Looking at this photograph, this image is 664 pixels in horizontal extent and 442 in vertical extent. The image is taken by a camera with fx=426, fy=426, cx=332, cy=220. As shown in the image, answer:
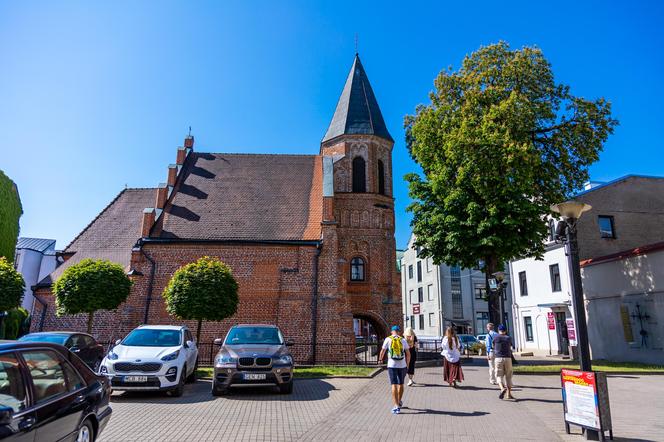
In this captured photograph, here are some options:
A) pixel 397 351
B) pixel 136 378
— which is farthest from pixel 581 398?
pixel 136 378

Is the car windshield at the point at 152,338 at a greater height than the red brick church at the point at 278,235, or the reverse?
the red brick church at the point at 278,235

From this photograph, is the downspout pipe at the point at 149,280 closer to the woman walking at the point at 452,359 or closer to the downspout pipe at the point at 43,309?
the downspout pipe at the point at 43,309

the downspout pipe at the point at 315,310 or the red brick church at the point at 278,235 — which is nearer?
the downspout pipe at the point at 315,310

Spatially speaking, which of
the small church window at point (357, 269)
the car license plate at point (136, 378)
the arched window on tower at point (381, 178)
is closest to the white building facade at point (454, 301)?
the arched window on tower at point (381, 178)

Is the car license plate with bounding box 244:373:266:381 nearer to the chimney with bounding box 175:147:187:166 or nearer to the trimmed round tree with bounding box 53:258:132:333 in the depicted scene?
the trimmed round tree with bounding box 53:258:132:333

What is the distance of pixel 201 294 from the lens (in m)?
16.8

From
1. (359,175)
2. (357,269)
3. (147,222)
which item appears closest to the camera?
(147,222)

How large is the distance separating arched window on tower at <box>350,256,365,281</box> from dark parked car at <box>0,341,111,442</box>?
1971 centimetres

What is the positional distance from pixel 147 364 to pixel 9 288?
11.6 metres

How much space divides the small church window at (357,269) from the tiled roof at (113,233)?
40.1ft

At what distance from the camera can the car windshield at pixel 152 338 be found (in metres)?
11.2

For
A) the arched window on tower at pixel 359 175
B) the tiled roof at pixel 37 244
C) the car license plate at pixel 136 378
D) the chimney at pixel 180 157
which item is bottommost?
the car license plate at pixel 136 378

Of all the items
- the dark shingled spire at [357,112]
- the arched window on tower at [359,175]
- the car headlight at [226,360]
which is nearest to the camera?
the car headlight at [226,360]

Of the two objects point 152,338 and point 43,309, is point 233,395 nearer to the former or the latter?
point 152,338
